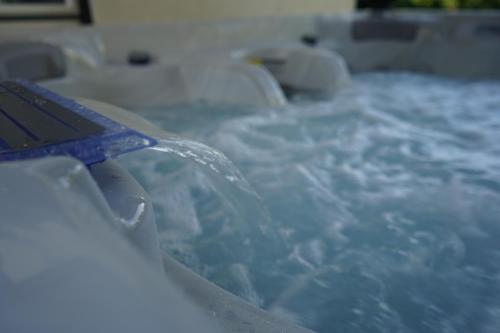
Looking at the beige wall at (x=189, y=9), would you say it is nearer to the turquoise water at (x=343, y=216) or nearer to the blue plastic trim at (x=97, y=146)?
the turquoise water at (x=343, y=216)

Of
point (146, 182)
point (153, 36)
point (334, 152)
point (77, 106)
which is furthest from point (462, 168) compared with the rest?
point (153, 36)

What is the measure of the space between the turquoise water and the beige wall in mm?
945

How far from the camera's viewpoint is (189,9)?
10.1ft

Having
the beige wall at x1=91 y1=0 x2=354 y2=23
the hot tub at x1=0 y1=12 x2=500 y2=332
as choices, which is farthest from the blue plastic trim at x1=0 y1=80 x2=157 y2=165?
the beige wall at x1=91 y1=0 x2=354 y2=23

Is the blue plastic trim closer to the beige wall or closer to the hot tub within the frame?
the hot tub

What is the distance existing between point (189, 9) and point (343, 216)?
2359 mm

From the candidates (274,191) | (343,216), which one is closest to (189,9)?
(274,191)

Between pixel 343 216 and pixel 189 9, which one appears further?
pixel 189 9

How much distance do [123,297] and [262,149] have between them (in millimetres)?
1371

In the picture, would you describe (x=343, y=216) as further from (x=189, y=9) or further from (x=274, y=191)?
(x=189, y=9)

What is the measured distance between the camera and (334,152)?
6.13 feet

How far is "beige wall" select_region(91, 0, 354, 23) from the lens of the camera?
8.93 ft

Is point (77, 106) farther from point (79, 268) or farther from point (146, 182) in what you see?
point (146, 182)

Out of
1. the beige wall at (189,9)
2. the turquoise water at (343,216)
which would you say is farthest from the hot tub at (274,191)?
the beige wall at (189,9)
